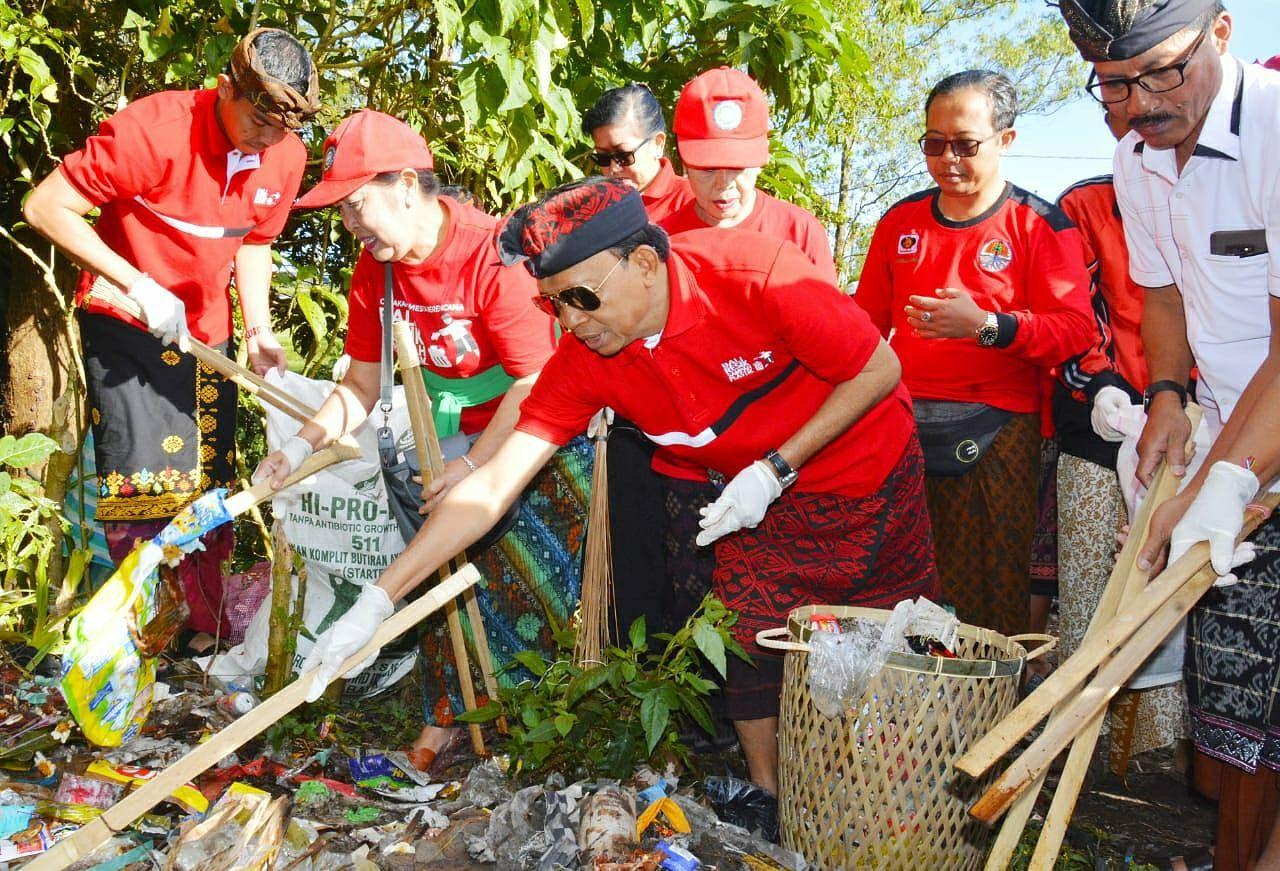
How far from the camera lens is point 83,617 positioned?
264 cm

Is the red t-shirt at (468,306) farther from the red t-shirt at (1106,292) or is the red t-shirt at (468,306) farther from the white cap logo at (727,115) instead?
the red t-shirt at (1106,292)

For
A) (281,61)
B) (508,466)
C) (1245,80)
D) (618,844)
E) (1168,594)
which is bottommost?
(618,844)

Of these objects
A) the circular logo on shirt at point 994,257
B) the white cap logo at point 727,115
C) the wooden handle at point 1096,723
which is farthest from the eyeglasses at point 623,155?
the wooden handle at point 1096,723

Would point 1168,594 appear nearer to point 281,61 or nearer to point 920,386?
point 920,386

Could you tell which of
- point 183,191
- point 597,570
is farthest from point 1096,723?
point 183,191

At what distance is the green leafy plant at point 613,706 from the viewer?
2.63 m

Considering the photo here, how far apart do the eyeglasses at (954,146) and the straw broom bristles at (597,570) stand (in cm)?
125

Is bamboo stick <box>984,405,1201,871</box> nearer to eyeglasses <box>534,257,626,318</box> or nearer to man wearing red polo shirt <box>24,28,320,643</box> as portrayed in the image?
eyeglasses <box>534,257,626,318</box>

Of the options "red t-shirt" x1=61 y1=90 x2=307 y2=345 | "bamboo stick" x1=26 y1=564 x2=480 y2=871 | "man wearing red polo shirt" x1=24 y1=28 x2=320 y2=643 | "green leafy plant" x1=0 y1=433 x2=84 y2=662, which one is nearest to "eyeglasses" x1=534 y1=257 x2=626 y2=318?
"bamboo stick" x1=26 y1=564 x2=480 y2=871

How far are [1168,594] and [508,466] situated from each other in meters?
1.49

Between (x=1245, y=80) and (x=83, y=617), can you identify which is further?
(x=83, y=617)

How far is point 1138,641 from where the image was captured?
2.03 m

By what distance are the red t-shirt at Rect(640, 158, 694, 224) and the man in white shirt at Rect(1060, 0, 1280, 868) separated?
1710mm

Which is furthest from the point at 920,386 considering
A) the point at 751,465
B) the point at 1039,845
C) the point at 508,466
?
the point at 1039,845
